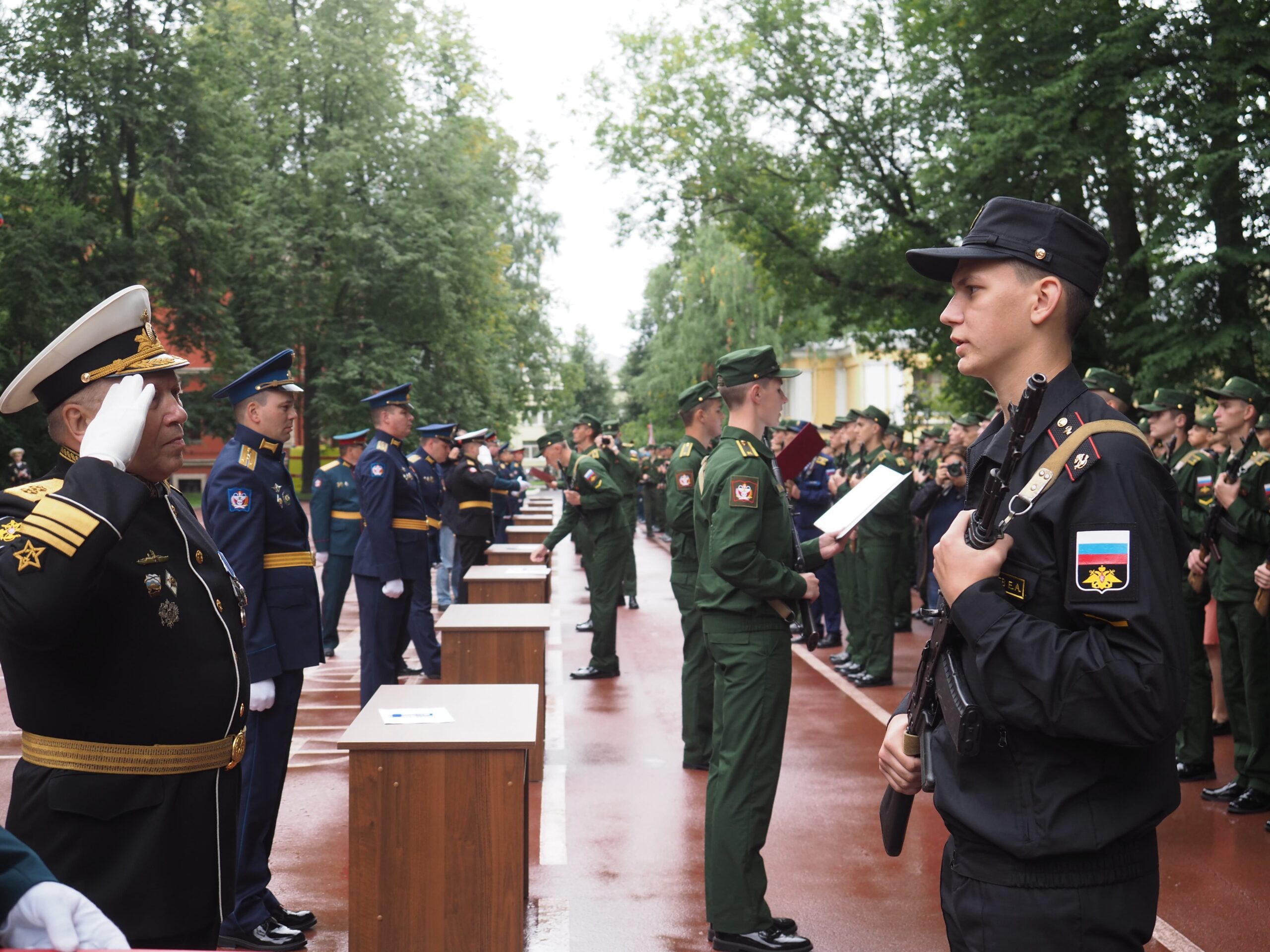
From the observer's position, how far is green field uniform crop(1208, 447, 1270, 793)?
6.84 metres

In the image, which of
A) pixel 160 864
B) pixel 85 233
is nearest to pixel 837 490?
pixel 160 864

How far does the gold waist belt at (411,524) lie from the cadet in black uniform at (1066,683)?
7242 millimetres

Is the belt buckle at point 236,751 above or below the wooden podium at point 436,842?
above

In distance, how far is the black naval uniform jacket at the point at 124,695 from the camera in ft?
8.76

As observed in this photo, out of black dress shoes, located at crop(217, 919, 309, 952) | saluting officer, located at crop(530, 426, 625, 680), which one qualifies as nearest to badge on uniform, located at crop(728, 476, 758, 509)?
black dress shoes, located at crop(217, 919, 309, 952)

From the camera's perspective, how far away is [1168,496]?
8.11 ft

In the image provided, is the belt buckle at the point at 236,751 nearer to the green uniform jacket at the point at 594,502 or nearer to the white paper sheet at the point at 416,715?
the white paper sheet at the point at 416,715

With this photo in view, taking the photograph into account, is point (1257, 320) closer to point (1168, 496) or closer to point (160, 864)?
point (1168, 496)

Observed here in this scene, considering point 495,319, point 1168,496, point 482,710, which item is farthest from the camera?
point 495,319

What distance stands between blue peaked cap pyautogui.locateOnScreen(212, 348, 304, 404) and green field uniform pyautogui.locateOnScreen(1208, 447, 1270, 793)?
5.33 m

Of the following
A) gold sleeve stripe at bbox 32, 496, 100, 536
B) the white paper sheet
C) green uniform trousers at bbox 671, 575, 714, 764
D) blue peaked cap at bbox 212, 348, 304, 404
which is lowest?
green uniform trousers at bbox 671, 575, 714, 764

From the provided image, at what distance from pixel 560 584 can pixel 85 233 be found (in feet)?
50.6

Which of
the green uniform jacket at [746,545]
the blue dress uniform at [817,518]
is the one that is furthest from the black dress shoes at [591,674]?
the green uniform jacket at [746,545]

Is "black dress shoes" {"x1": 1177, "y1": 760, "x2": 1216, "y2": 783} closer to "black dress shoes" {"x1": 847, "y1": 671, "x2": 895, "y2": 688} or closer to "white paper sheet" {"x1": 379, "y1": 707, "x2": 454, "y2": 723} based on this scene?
"black dress shoes" {"x1": 847, "y1": 671, "x2": 895, "y2": 688}
